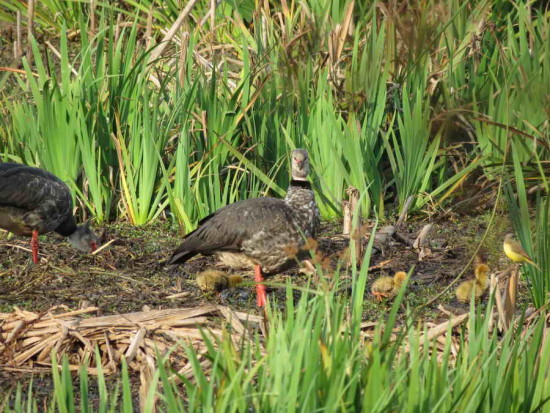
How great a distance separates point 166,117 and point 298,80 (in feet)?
3.77

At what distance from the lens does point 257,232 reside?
5.43 metres

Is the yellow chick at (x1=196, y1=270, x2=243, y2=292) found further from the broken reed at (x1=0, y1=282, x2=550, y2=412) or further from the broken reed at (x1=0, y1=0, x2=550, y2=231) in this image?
the broken reed at (x1=0, y1=282, x2=550, y2=412)

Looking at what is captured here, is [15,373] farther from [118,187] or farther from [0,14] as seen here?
[0,14]

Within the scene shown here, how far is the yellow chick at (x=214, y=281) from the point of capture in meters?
5.17

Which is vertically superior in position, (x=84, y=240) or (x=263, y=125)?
(x=263, y=125)

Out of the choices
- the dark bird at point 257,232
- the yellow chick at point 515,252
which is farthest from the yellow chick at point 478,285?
the dark bird at point 257,232

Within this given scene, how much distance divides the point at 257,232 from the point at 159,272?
2.44 feet

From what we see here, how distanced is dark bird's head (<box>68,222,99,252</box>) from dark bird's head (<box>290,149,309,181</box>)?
4.52ft

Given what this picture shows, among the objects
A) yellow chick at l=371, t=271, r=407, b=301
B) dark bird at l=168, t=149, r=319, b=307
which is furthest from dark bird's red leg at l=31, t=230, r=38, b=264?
yellow chick at l=371, t=271, r=407, b=301

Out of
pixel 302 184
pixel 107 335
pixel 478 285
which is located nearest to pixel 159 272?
pixel 302 184

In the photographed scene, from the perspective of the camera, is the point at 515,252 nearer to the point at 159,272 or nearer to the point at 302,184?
the point at 302,184

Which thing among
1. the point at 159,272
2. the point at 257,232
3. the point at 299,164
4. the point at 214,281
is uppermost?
the point at 299,164

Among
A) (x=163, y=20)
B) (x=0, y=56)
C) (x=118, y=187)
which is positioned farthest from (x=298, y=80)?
(x=0, y=56)

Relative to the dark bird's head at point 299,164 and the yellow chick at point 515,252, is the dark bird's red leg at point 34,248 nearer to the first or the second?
the dark bird's head at point 299,164
